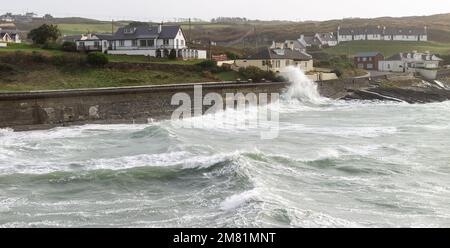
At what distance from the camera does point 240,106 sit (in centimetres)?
3541

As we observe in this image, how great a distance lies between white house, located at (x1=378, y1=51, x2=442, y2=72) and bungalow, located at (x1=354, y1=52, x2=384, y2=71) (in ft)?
1.81

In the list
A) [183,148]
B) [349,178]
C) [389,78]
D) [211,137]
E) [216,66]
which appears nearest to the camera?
[349,178]

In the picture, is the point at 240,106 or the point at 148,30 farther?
the point at 148,30

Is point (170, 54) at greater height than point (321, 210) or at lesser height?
greater

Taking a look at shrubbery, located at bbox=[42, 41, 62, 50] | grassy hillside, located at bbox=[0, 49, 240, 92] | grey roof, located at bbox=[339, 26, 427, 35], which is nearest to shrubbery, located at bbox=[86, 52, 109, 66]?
grassy hillside, located at bbox=[0, 49, 240, 92]

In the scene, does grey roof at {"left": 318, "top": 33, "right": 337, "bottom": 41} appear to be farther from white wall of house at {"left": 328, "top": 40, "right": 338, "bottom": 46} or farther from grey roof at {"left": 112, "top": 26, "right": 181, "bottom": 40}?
grey roof at {"left": 112, "top": 26, "right": 181, "bottom": 40}

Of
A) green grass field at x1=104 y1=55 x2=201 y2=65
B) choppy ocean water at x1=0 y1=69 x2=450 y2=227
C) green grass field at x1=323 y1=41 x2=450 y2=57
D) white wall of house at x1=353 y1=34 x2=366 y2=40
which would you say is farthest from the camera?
white wall of house at x1=353 y1=34 x2=366 y2=40

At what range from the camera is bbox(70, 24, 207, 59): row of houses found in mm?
46344

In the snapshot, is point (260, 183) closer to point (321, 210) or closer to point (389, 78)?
point (321, 210)

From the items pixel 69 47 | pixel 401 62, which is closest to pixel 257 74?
pixel 69 47

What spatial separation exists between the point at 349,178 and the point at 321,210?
3.60 meters

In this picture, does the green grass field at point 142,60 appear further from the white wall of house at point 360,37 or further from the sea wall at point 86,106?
the white wall of house at point 360,37
